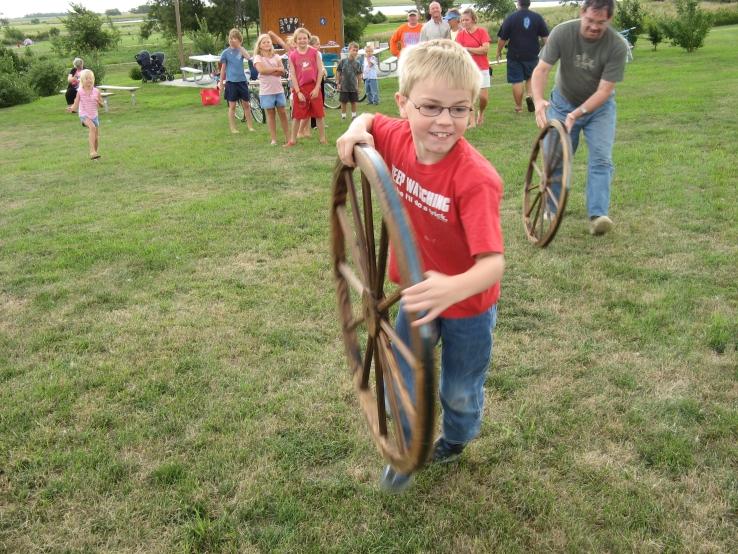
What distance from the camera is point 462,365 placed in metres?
2.39

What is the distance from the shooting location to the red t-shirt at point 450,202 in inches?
75.0

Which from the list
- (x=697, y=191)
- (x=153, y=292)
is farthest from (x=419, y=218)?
(x=697, y=191)

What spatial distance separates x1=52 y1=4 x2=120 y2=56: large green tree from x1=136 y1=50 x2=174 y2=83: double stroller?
12.1m

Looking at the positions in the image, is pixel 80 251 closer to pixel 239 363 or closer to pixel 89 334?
pixel 89 334

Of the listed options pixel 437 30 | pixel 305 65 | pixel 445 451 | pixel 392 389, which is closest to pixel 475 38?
pixel 437 30

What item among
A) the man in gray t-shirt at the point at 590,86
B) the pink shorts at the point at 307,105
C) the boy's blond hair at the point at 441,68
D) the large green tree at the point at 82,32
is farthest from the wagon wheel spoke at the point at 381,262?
the large green tree at the point at 82,32

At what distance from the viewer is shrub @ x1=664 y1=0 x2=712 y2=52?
72.2 ft

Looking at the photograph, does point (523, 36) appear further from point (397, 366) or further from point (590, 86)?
point (397, 366)

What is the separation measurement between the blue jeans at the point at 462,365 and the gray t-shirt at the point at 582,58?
346 cm

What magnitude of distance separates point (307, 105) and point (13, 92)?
53.4 feet

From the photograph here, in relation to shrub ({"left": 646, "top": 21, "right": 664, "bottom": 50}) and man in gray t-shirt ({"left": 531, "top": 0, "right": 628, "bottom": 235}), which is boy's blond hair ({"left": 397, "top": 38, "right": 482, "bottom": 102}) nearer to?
man in gray t-shirt ({"left": 531, "top": 0, "right": 628, "bottom": 235})

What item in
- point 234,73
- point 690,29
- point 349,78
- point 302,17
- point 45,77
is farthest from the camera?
point 302,17

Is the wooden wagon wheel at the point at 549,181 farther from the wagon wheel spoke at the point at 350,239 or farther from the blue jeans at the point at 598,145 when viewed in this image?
the wagon wheel spoke at the point at 350,239

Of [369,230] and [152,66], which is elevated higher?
[152,66]
